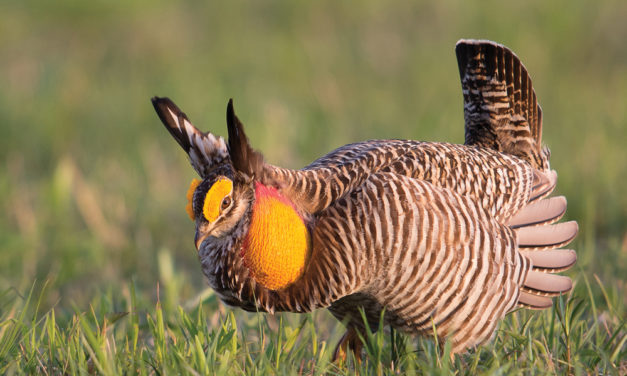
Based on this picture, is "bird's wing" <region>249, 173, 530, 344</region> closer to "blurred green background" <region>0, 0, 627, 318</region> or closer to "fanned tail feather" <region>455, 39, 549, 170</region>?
"fanned tail feather" <region>455, 39, 549, 170</region>

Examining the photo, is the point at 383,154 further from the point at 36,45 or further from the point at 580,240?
the point at 36,45

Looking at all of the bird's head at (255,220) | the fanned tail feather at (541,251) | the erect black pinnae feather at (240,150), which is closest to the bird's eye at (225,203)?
the bird's head at (255,220)

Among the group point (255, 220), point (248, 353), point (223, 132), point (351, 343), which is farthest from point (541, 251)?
point (223, 132)

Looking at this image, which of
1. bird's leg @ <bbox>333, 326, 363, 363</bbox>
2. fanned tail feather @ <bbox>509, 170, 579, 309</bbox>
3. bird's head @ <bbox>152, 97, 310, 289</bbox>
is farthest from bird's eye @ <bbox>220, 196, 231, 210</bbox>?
fanned tail feather @ <bbox>509, 170, 579, 309</bbox>

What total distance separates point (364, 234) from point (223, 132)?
4.24 metres

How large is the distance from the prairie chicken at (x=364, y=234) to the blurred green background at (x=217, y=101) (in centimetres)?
115

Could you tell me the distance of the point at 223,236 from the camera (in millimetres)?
2881

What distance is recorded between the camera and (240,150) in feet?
9.15

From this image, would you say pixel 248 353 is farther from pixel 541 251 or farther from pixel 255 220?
pixel 541 251

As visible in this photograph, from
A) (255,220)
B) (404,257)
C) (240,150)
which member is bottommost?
(404,257)

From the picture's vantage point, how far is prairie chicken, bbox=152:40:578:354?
2.78 metres

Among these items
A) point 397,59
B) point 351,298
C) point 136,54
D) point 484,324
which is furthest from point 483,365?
point 136,54

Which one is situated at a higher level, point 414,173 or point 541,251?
point 414,173

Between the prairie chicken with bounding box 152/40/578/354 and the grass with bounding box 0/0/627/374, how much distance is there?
15 cm
